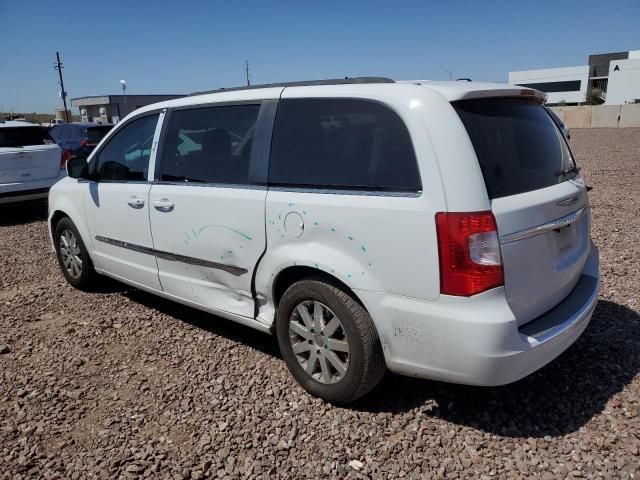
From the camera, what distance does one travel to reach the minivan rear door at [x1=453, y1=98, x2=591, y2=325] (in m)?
2.56

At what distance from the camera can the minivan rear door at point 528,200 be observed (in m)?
2.56

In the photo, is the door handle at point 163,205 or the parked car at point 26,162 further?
the parked car at point 26,162

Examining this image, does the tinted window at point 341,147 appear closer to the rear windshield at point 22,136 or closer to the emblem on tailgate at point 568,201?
the emblem on tailgate at point 568,201

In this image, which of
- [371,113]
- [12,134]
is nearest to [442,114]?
[371,113]

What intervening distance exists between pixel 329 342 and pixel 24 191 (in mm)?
7990

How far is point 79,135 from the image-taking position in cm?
1705

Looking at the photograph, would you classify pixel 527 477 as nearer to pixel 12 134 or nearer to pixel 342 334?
pixel 342 334

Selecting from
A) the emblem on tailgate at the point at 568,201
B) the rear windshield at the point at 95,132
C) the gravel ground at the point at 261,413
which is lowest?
the gravel ground at the point at 261,413

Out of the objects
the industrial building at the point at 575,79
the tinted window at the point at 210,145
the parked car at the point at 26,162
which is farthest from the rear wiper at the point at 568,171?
the industrial building at the point at 575,79

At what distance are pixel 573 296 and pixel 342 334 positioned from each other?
1.38 m

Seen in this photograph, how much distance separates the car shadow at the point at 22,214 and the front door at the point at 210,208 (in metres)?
6.65

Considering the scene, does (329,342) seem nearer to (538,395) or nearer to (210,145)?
(538,395)

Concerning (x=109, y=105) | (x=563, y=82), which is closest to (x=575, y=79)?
(x=563, y=82)

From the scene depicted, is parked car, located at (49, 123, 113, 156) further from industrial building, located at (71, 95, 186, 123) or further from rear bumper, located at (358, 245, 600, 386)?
industrial building, located at (71, 95, 186, 123)
